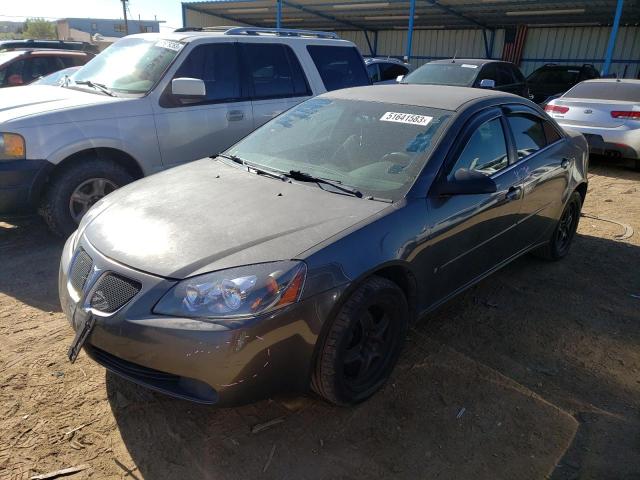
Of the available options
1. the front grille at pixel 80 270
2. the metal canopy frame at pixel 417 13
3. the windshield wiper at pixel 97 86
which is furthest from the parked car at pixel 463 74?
the front grille at pixel 80 270

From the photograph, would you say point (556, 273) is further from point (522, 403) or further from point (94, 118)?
point (94, 118)

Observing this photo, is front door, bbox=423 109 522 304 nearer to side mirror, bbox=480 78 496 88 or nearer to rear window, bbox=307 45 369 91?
rear window, bbox=307 45 369 91

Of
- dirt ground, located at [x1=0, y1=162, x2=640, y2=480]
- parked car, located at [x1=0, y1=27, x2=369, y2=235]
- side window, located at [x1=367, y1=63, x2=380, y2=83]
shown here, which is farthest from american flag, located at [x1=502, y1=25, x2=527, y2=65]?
dirt ground, located at [x1=0, y1=162, x2=640, y2=480]

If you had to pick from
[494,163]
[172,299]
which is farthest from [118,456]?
[494,163]

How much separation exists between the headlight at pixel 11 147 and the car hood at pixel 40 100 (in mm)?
157

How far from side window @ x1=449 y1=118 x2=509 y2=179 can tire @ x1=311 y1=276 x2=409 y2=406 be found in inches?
37.6

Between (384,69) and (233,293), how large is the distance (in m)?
11.7

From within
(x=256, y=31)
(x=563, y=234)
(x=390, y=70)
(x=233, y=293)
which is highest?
(x=256, y=31)

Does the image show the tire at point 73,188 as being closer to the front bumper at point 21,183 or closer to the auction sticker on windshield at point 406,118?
the front bumper at point 21,183

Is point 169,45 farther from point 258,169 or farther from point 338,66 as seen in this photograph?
point 258,169

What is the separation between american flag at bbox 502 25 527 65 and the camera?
21.1 meters

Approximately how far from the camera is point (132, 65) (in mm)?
5273

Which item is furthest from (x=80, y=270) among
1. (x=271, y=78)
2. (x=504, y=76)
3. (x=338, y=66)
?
(x=504, y=76)

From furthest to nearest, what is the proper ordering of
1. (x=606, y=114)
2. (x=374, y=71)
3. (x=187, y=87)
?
(x=374, y=71) < (x=606, y=114) < (x=187, y=87)
